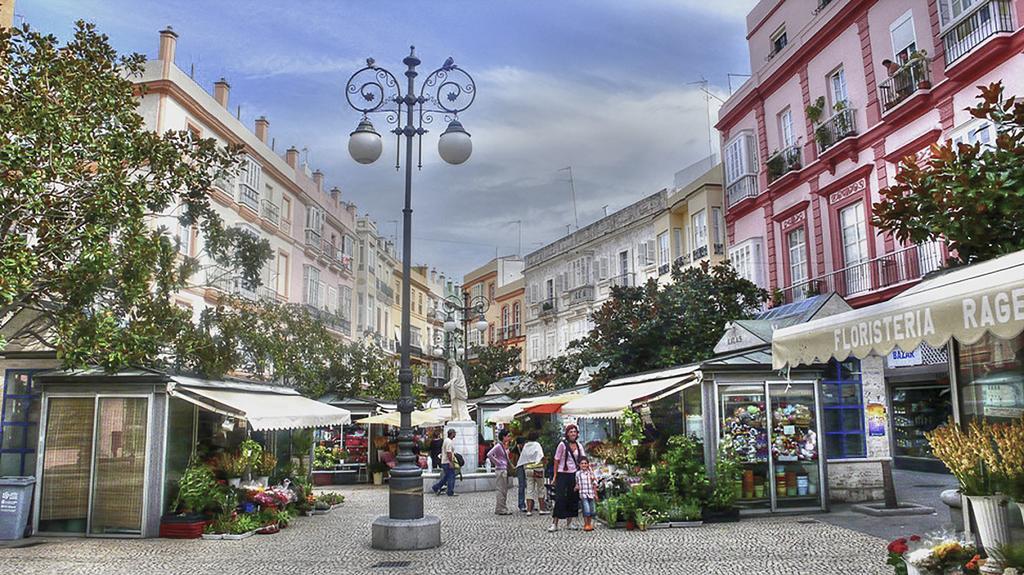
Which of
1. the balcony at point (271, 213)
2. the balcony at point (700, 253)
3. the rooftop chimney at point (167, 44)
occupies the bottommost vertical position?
the balcony at point (700, 253)

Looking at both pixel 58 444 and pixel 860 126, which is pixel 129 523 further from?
pixel 860 126

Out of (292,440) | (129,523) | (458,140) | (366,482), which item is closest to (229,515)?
(129,523)

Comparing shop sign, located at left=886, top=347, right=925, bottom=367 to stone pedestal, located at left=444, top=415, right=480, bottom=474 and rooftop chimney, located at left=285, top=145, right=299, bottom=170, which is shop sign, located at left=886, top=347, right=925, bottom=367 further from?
rooftop chimney, located at left=285, top=145, right=299, bottom=170

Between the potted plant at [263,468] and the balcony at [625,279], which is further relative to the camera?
the balcony at [625,279]

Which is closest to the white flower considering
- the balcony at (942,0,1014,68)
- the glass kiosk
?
the glass kiosk

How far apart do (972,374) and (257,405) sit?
11.2 meters

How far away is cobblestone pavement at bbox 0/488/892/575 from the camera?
32.3 ft

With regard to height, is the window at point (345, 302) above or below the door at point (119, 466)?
above

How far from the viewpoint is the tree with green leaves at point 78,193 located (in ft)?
31.9

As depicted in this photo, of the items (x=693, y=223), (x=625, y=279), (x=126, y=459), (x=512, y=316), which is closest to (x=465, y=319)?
(x=625, y=279)

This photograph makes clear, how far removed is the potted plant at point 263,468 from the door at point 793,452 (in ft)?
31.3

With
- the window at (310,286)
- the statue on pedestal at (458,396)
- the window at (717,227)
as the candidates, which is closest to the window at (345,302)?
the window at (310,286)

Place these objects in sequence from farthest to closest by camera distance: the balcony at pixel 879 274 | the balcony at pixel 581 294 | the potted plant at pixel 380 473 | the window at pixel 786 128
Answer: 1. the balcony at pixel 581 294
2. the potted plant at pixel 380 473
3. the window at pixel 786 128
4. the balcony at pixel 879 274

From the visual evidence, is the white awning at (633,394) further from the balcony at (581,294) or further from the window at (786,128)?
the balcony at (581,294)
